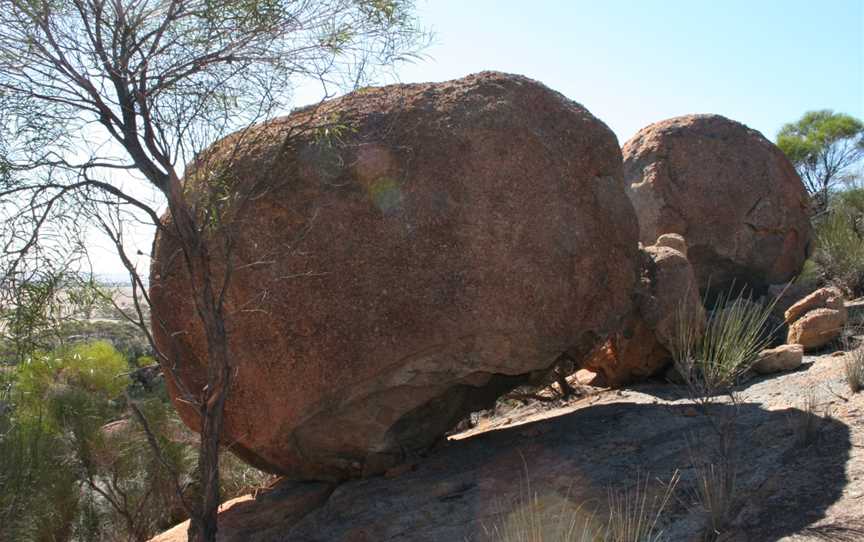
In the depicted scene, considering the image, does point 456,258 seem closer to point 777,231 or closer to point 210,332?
point 210,332

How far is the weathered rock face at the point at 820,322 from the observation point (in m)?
7.16

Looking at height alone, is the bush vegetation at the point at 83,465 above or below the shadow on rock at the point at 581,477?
above

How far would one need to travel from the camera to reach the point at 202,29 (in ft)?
16.3

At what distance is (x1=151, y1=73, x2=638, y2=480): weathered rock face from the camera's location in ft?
18.3

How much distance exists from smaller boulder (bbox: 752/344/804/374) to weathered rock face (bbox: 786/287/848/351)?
0.41 m

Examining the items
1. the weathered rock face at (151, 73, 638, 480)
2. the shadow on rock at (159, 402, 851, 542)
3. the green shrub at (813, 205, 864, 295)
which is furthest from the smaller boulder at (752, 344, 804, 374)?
the green shrub at (813, 205, 864, 295)

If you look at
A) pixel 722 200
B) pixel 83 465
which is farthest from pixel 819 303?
pixel 83 465

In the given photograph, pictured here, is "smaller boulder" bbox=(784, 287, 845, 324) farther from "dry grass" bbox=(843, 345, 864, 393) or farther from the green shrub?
the green shrub

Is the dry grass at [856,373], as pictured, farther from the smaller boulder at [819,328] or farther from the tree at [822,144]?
the tree at [822,144]

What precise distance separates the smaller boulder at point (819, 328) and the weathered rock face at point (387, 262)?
2.30 m

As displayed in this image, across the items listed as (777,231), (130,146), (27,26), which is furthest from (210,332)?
(777,231)

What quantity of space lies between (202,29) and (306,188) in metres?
1.18

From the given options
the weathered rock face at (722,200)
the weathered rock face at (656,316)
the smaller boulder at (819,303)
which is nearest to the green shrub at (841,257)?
the weathered rock face at (722,200)

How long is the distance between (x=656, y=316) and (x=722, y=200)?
120 inches
